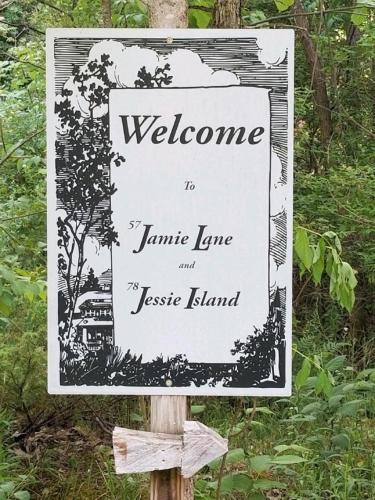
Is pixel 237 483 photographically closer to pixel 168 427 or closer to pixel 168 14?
pixel 168 427

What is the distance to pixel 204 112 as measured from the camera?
70.7 inches

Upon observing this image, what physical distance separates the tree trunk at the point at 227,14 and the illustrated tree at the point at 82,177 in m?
0.63

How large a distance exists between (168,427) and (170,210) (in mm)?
521

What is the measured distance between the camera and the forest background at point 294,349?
2602 mm

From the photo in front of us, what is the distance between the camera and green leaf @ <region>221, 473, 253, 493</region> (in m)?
2.58

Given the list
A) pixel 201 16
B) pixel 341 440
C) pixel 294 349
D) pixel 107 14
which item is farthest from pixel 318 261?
pixel 107 14

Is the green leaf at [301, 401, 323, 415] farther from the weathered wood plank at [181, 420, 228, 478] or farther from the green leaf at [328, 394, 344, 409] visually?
the weathered wood plank at [181, 420, 228, 478]

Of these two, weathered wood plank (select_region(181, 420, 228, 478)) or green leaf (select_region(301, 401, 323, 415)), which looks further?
green leaf (select_region(301, 401, 323, 415))

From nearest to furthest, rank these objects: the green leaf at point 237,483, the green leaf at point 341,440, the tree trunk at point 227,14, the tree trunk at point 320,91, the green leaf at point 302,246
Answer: the green leaf at point 302,246
the tree trunk at point 227,14
the green leaf at point 237,483
the green leaf at point 341,440
the tree trunk at point 320,91

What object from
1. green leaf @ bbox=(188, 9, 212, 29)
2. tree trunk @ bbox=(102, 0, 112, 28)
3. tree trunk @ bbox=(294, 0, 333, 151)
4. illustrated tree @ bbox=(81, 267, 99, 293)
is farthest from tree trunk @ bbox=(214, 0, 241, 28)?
tree trunk @ bbox=(294, 0, 333, 151)

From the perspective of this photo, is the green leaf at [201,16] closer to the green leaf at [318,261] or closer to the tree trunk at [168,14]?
the tree trunk at [168,14]

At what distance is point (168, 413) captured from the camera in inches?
73.3

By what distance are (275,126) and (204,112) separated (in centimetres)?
17

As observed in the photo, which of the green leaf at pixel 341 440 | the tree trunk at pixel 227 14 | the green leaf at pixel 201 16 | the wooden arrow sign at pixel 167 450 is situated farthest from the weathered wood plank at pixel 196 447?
the green leaf at pixel 341 440
